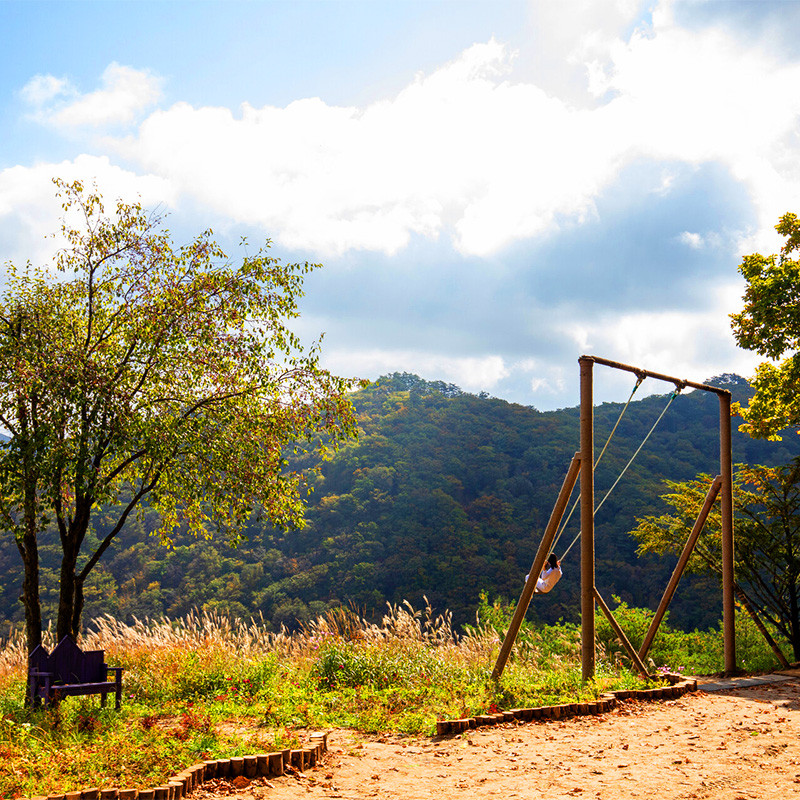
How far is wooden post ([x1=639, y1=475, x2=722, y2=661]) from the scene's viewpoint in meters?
7.79

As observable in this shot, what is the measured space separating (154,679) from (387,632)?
258cm

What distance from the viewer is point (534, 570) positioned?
6.68 meters

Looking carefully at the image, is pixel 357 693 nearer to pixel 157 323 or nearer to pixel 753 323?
pixel 157 323

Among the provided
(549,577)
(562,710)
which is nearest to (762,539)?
(549,577)

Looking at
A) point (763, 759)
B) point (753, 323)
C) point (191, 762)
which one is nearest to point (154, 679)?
point (191, 762)

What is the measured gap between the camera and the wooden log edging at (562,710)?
209 inches

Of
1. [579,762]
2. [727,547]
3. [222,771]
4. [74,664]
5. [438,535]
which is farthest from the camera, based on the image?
[438,535]

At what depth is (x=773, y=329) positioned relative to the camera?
440 inches

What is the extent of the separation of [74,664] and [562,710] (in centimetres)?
421

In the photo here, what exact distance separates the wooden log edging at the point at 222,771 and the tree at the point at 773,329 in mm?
8864

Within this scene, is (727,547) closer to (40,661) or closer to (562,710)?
(562,710)

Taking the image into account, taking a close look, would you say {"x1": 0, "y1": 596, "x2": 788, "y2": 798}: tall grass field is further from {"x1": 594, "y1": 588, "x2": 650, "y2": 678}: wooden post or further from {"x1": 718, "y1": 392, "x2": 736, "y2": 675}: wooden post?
{"x1": 718, "y1": 392, "x2": 736, "y2": 675}: wooden post

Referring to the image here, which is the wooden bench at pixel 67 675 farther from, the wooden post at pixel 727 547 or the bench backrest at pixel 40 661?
the wooden post at pixel 727 547

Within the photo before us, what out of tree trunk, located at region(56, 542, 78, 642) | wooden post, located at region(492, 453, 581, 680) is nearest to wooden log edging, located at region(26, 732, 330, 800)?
wooden post, located at region(492, 453, 581, 680)
